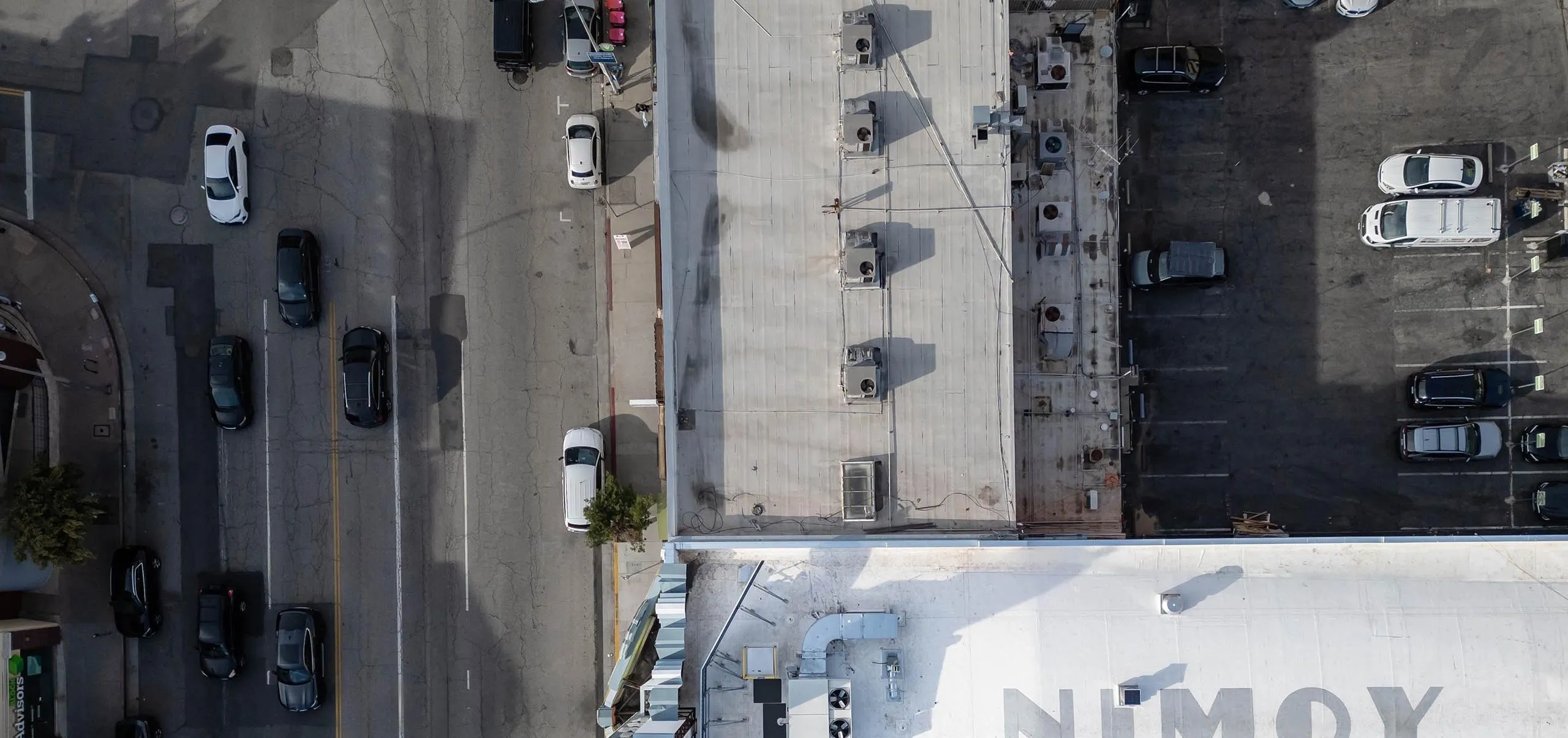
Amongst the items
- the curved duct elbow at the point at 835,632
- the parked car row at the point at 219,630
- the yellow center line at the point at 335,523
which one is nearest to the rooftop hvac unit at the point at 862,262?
the curved duct elbow at the point at 835,632

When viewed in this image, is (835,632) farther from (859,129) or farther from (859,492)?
(859,129)

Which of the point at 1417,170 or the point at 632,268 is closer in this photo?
the point at 1417,170

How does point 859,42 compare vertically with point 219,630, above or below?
above

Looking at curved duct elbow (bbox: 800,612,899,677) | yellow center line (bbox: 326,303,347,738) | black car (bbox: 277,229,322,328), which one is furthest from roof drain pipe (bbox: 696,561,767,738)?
black car (bbox: 277,229,322,328)

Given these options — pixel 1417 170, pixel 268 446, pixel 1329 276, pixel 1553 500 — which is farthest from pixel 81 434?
pixel 1553 500

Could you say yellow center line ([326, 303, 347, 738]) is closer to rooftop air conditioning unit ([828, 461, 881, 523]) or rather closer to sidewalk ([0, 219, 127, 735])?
sidewalk ([0, 219, 127, 735])
